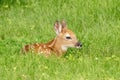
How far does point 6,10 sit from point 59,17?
72.8 inches

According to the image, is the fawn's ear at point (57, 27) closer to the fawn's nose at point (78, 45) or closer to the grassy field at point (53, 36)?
the grassy field at point (53, 36)

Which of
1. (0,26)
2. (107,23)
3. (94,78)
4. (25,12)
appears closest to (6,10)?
(25,12)

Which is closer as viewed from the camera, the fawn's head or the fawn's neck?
the fawn's neck

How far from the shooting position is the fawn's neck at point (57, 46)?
10477 millimetres

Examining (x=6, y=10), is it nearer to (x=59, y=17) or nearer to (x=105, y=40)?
(x=59, y=17)

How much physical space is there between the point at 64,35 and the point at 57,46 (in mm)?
270

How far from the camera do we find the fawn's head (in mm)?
10672

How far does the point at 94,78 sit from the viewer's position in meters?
8.05

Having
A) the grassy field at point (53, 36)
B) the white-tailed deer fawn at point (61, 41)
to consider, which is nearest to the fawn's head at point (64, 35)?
the white-tailed deer fawn at point (61, 41)

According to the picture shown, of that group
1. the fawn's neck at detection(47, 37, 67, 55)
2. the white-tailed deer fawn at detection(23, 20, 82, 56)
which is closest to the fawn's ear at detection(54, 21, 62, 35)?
the white-tailed deer fawn at detection(23, 20, 82, 56)

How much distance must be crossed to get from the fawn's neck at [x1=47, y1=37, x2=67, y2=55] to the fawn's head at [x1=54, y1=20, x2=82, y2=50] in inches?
0.9

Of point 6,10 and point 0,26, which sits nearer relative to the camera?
point 0,26

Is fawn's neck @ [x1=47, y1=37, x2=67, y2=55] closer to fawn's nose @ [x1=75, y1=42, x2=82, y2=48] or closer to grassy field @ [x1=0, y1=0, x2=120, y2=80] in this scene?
grassy field @ [x1=0, y1=0, x2=120, y2=80]

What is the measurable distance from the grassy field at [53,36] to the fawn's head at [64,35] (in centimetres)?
15
